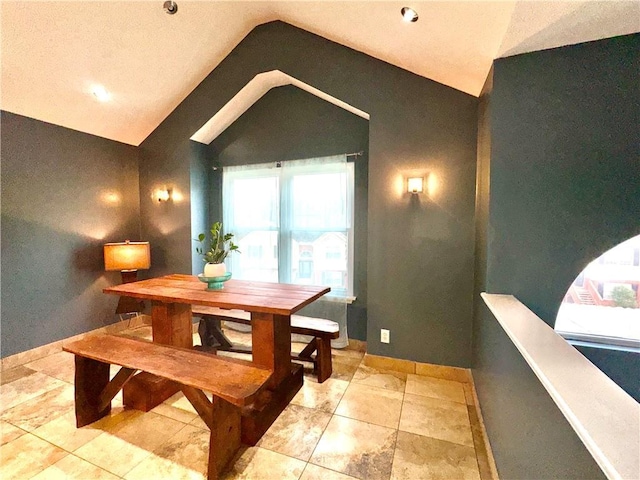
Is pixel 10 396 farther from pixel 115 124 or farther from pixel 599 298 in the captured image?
pixel 599 298

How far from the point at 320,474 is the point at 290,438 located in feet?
1.03

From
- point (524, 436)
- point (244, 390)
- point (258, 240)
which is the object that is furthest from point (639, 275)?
point (258, 240)

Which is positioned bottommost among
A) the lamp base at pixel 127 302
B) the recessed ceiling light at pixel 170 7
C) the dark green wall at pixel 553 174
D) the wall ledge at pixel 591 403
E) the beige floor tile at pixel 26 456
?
the beige floor tile at pixel 26 456

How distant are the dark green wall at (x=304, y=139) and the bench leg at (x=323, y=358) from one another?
2.14 ft

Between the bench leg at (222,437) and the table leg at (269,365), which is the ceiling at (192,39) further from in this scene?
the bench leg at (222,437)

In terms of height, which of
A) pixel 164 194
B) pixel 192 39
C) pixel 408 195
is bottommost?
pixel 408 195

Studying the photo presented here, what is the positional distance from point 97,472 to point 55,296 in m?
2.28

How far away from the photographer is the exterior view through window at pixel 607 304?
178 cm

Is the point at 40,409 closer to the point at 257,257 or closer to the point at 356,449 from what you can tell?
the point at 257,257

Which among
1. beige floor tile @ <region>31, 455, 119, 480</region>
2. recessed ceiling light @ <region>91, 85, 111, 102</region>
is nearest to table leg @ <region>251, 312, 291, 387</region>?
beige floor tile @ <region>31, 455, 119, 480</region>

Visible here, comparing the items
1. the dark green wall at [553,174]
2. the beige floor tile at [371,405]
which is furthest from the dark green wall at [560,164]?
the beige floor tile at [371,405]

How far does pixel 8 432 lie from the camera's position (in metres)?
1.70

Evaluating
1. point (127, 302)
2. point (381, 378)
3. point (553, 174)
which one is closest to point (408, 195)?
point (553, 174)

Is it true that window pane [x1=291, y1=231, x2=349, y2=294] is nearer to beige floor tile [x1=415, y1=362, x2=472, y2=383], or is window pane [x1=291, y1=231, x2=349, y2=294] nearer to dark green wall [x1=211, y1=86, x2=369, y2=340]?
dark green wall [x1=211, y1=86, x2=369, y2=340]
